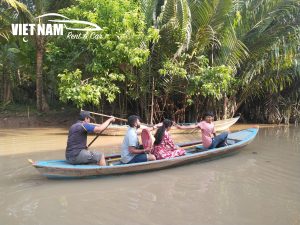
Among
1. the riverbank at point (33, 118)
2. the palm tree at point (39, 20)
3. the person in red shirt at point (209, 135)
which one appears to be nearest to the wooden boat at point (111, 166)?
the person in red shirt at point (209, 135)

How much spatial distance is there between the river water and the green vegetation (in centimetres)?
410

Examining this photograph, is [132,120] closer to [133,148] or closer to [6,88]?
[133,148]

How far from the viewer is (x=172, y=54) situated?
1208 cm

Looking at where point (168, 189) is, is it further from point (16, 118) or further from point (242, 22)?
point (16, 118)

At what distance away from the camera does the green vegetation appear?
11.0 metres

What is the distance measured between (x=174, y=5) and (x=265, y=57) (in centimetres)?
401

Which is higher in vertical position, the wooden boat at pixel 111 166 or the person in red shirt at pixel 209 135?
the person in red shirt at pixel 209 135

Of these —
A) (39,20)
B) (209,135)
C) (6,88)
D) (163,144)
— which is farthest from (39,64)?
(163,144)

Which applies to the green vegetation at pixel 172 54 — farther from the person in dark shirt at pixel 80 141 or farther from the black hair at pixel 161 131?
the person in dark shirt at pixel 80 141

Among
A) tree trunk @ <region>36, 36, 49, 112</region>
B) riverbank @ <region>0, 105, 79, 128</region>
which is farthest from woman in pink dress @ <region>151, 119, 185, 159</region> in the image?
tree trunk @ <region>36, 36, 49, 112</region>

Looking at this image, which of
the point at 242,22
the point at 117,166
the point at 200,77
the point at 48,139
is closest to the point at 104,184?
the point at 117,166

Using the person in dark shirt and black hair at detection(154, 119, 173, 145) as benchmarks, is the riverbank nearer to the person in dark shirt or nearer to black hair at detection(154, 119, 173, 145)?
black hair at detection(154, 119, 173, 145)

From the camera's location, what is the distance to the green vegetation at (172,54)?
11.0 meters

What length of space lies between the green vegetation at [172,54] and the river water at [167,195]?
4.10 meters
